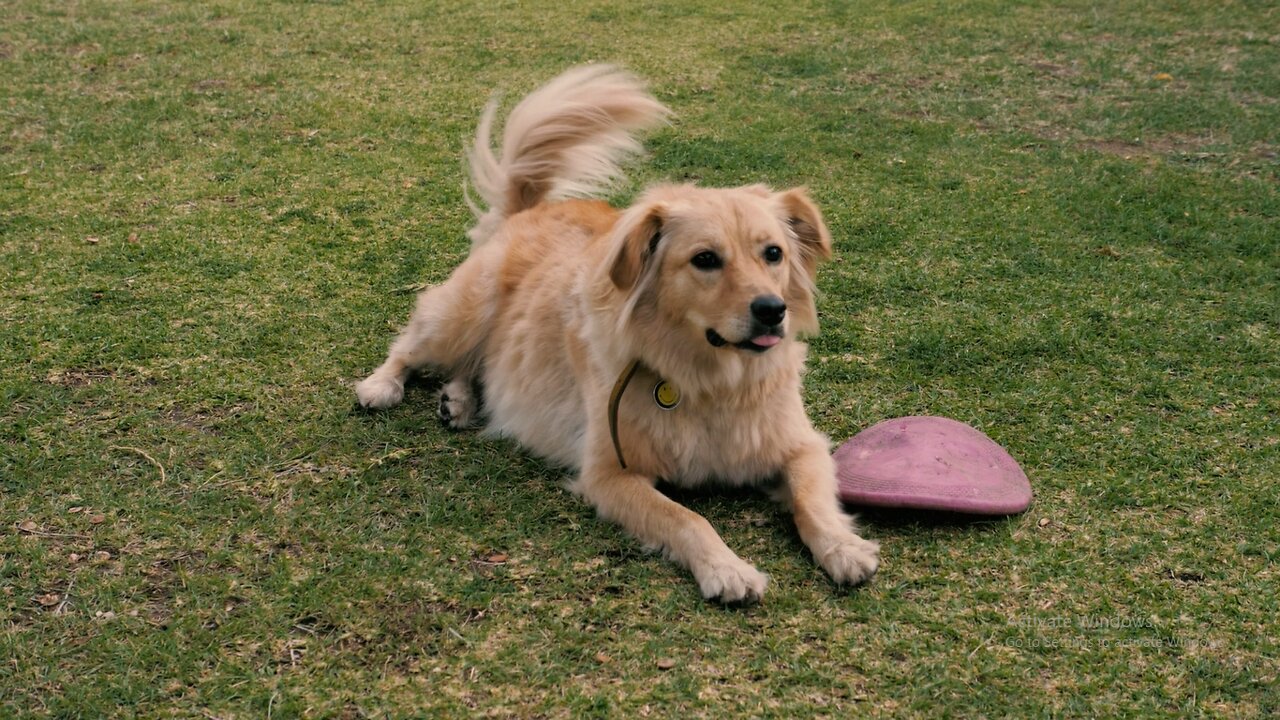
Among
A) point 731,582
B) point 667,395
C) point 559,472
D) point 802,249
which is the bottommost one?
point 559,472

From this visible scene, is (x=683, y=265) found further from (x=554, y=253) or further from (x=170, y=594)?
(x=170, y=594)

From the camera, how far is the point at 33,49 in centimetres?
827

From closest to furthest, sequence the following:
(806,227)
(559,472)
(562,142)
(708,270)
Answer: (708,270) → (806,227) → (559,472) → (562,142)

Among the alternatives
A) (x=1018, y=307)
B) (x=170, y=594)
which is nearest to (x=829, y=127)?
(x=1018, y=307)

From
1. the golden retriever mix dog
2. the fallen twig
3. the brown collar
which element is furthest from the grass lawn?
the brown collar

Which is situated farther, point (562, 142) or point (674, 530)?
point (562, 142)

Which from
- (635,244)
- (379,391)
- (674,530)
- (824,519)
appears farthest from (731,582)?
(379,391)

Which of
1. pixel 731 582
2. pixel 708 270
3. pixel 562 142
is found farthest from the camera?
pixel 562 142

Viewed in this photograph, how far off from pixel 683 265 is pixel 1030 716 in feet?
5.09

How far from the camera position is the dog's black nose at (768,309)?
301 cm

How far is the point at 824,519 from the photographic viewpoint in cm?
307

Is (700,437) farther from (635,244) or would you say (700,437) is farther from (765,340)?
(635,244)

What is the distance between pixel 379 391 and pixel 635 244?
4.34 ft

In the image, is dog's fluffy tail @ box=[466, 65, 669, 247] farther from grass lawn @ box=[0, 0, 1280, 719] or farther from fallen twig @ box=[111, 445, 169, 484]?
fallen twig @ box=[111, 445, 169, 484]
